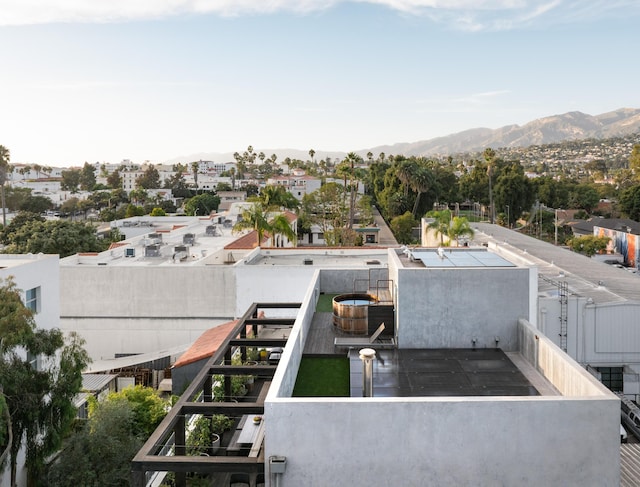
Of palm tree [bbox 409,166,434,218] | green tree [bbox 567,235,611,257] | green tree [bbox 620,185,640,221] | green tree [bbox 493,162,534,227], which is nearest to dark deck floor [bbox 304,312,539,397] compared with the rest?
green tree [bbox 567,235,611,257]

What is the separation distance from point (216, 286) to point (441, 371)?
76.5ft

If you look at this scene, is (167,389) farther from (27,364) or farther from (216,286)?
(27,364)

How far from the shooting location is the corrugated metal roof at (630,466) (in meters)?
16.9

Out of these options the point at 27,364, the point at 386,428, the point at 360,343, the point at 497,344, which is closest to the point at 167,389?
the point at 27,364

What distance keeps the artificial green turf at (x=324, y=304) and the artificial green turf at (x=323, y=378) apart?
17.7 feet

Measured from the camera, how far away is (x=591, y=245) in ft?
224

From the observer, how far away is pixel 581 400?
9.65 meters

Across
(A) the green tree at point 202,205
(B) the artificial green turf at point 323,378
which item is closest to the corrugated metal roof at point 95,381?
(B) the artificial green turf at point 323,378

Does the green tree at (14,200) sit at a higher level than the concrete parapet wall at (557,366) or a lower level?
higher

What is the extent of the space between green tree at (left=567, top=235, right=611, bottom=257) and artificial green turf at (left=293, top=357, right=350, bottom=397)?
6231cm

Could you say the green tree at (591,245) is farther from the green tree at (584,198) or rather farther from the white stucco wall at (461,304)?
the white stucco wall at (461,304)

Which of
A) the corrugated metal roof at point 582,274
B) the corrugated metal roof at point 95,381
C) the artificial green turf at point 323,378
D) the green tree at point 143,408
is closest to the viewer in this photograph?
the artificial green turf at point 323,378

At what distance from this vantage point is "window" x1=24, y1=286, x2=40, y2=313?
2292cm

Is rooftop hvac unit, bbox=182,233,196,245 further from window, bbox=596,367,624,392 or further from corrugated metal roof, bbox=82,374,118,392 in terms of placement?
window, bbox=596,367,624,392
